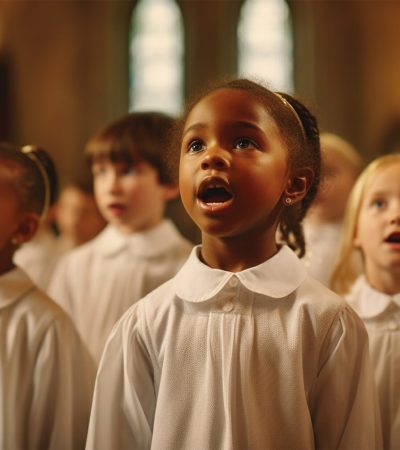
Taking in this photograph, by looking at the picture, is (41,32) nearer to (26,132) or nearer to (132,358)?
(26,132)

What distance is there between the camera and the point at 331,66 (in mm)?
8977

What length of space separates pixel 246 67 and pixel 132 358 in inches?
328

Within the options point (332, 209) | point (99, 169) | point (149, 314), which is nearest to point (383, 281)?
point (149, 314)

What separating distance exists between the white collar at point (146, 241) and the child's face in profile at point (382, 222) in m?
0.78

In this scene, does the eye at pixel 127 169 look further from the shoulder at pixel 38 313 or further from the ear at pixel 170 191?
the shoulder at pixel 38 313

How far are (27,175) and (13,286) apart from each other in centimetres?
28

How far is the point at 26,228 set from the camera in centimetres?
166

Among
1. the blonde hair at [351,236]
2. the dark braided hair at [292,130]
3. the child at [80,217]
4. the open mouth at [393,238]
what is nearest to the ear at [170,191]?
the blonde hair at [351,236]

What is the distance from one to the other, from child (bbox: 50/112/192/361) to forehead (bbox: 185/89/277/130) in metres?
0.82

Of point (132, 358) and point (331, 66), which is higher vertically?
point (331, 66)

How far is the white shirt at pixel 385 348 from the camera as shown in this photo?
144 cm

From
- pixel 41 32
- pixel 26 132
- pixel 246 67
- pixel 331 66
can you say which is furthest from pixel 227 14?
pixel 26 132

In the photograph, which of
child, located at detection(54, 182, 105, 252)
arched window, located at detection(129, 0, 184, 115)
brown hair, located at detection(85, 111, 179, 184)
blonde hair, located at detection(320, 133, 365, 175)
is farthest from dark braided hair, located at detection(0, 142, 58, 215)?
arched window, located at detection(129, 0, 184, 115)

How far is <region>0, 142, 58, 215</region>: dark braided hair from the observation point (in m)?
1.62
